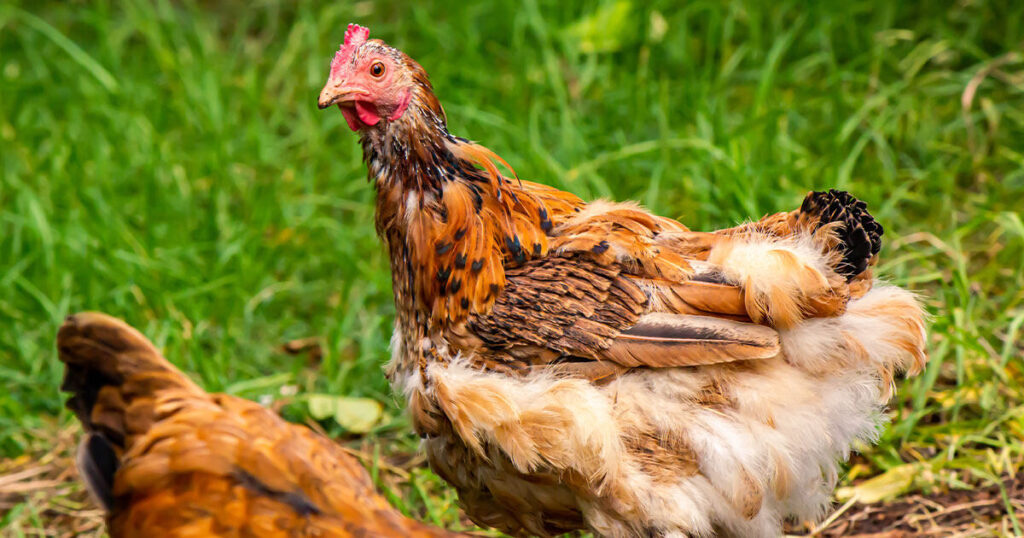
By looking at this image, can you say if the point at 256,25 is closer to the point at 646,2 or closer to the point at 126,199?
the point at 126,199

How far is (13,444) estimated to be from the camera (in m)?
4.42

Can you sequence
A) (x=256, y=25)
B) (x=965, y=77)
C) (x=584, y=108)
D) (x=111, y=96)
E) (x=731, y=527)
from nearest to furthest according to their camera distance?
(x=731, y=527) → (x=965, y=77) → (x=584, y=108) → (x=111, y=96) → (x=256, y=25)

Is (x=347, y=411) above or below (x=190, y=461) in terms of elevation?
below

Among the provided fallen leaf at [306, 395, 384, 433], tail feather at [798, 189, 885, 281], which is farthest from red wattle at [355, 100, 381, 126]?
fallen leaf at [306, 395, 384, 433]

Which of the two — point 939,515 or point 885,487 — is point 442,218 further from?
point 939,515

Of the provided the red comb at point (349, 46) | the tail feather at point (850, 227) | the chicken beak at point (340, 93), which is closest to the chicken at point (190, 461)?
the chicken beak at point (340, 93)

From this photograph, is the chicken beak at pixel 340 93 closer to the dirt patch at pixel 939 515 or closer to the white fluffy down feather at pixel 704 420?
the white fluffy down feather at pixel 704 420

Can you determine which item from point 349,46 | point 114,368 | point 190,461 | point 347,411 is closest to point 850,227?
point 349,46

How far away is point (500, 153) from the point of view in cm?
532

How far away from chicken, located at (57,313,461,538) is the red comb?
3.19 feet

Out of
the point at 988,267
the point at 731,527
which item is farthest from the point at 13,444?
the point at 988,267

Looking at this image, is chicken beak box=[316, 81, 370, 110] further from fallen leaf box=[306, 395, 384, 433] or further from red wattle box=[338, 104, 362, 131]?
fallen leaf box=[306, 395, 384, 433]

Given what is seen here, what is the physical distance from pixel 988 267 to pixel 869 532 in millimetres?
1480

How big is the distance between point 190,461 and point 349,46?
130 centimetres
